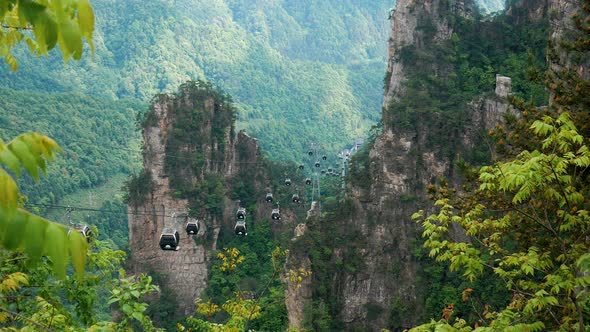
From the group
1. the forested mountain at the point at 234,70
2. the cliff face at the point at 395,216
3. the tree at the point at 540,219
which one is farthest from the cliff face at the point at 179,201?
the forested mountain at the point at 234,70

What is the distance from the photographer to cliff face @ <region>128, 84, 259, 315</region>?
36219mm

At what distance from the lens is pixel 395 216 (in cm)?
2752

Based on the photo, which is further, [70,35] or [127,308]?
[127,308]

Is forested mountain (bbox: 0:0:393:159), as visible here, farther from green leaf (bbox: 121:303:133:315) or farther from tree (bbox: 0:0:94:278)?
tree (bbox: 0:0:94:278)

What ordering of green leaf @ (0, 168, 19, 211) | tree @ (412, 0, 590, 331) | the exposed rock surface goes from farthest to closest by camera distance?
the exposed rock surface
tree @ (412, 0, 590, 331)
green leaf @ (0, 168, 19, 211)

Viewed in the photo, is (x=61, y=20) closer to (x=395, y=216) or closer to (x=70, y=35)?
(x=70, y=35)

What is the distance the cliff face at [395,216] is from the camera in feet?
85.2

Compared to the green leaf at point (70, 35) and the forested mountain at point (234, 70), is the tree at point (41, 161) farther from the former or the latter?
the forested mountain at point (234, 70)

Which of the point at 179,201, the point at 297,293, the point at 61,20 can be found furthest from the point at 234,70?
the point at 61,20

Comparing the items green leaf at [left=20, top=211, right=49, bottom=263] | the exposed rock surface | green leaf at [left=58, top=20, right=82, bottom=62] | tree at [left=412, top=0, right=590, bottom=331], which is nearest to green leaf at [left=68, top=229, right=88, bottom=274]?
green leaf at [left=20, top=211, right=49, bottom=263]

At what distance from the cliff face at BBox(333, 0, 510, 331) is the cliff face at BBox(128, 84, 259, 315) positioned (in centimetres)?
1085

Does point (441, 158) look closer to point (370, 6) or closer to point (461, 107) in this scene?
point (461, 107)

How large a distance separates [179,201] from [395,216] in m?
13.2

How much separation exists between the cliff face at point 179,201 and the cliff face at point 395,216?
1085 centimetres
